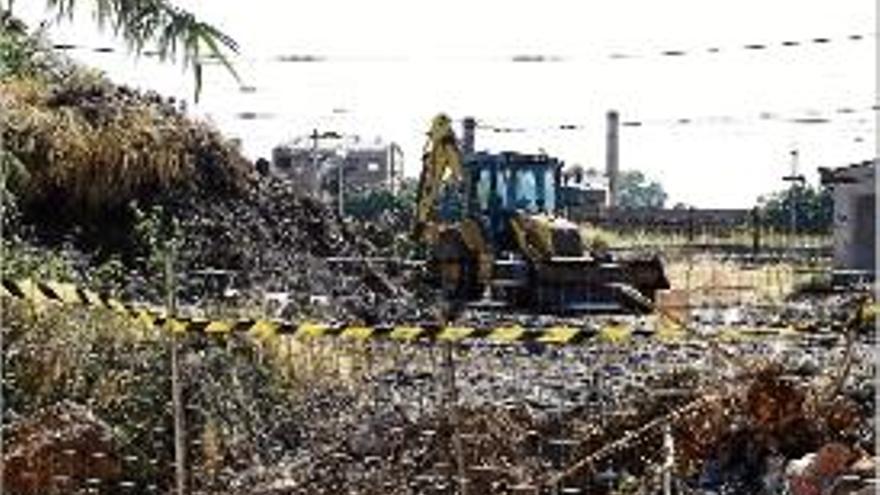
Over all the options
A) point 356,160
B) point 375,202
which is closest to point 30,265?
point 375,202

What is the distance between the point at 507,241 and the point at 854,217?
12161mm

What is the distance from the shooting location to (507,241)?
80.1 feet

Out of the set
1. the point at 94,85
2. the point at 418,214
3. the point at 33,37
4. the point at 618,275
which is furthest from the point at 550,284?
the point at 33,37

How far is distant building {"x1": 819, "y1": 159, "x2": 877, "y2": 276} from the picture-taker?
33.4 meters

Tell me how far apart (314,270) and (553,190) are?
4.64m

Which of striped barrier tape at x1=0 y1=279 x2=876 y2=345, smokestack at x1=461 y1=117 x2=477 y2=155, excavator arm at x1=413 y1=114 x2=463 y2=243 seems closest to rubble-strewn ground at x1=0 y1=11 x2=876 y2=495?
striped barrier tape at x1=0 y1=279 x2=876 y2=345

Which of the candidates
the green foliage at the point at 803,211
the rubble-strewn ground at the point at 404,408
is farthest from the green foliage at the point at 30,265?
the green foliage at the point at 803,211

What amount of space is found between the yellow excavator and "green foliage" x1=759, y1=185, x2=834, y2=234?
36755 millimetres

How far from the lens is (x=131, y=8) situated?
5523 millimetres

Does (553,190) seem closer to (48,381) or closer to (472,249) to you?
(472,249)

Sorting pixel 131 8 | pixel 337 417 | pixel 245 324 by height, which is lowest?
pixel 337 417

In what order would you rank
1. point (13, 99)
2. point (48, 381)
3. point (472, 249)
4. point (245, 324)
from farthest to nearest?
point (472, 249)
point (13, 99)
point (48, 381)
point (245, 324)

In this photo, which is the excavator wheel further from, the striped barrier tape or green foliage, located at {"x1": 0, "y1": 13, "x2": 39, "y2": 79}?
the striped barrier tape

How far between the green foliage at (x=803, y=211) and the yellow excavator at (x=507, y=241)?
36.8 metres
